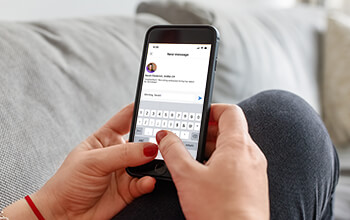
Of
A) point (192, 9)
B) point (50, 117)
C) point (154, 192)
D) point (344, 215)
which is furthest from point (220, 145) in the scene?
point (192, 9)

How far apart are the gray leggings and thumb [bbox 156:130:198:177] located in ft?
0.32

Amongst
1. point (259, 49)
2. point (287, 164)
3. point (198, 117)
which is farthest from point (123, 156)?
point (259, 49)

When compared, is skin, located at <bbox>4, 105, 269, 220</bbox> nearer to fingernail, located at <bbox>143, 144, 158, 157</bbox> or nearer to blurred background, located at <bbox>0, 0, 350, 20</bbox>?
fingernail, located at <bbox>143, 144, 158, 157</bbox>

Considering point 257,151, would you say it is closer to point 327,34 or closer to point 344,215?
point 344,215

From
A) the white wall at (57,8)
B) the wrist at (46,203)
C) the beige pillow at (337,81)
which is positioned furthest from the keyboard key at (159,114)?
the beige pillow at (337,81)

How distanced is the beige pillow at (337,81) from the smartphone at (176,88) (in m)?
0.88

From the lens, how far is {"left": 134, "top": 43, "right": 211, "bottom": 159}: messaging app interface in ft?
1.90

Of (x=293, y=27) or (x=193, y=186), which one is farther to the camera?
(x=293, y=27)

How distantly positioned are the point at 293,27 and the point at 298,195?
3.45 feet

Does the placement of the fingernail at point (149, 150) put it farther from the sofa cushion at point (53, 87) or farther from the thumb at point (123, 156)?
the sofa cushion at point (53, 87)

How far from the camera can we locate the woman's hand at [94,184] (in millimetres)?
504

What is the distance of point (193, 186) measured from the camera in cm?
40

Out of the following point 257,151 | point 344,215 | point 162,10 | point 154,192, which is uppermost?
point 162,10

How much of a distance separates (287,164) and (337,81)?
904 mm
